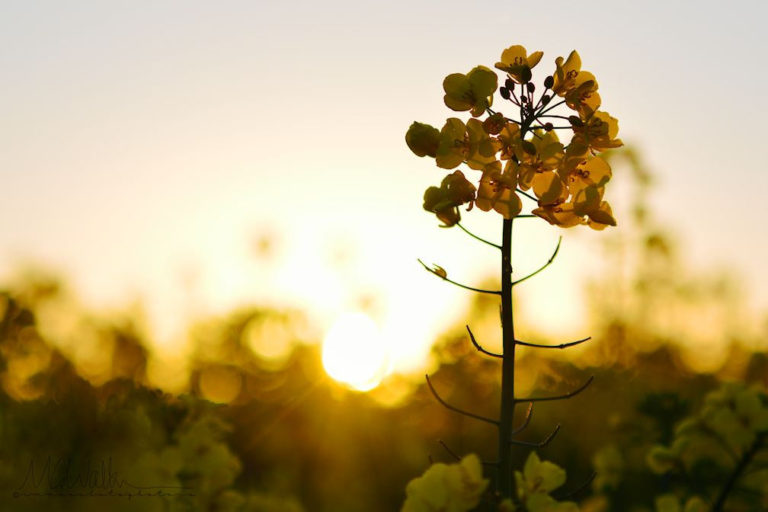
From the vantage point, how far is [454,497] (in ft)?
6.24

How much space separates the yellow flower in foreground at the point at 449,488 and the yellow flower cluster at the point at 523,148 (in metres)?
0.68

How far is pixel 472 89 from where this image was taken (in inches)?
85.1

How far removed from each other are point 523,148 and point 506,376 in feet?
2.05

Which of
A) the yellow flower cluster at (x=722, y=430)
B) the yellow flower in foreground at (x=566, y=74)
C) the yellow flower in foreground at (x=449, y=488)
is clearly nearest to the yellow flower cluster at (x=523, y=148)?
the yellow flower in foreground at (x=566, y=74)

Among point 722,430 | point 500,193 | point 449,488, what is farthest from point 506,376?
point 722,430

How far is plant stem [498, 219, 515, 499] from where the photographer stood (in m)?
1.84

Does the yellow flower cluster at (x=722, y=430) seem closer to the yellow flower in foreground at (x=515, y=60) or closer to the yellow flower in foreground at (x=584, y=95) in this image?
the yellow flower in foreground at (x=584, y=95)

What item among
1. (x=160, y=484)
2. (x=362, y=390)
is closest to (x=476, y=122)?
(x=160, y=484)

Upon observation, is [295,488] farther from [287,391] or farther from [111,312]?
[111,312]
